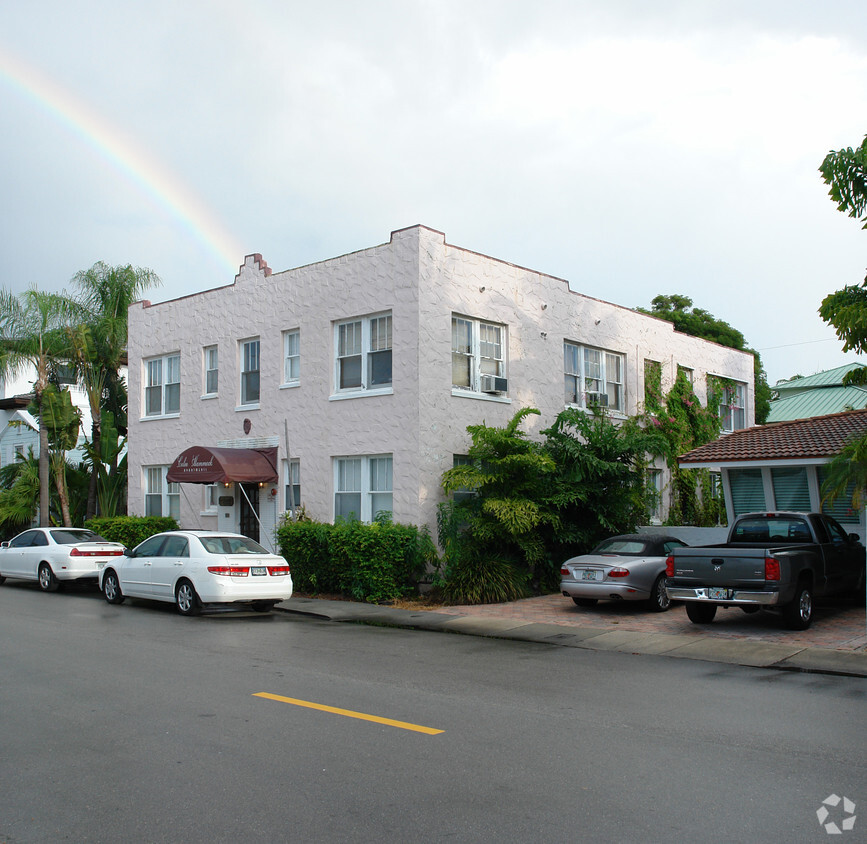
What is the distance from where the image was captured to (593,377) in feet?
74.3

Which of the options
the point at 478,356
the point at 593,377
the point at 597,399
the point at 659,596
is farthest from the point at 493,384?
the point at 659,596

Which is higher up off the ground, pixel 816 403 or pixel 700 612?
pixel 816 403

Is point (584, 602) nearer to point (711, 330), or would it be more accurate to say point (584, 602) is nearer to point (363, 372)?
point (363, 372)

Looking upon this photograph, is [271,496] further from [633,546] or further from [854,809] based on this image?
[854,809]

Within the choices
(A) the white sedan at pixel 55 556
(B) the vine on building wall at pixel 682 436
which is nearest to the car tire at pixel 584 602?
(B) the vine on building wall at pixel 682 436

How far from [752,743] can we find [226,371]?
17.9 m

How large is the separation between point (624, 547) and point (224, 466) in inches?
356

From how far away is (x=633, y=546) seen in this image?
15.7 m

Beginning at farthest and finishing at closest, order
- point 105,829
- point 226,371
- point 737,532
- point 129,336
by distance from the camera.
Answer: point 129,336
point 226,371
point 737,532
point 105,829

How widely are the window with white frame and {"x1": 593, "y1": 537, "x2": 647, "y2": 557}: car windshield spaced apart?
11.8 meters

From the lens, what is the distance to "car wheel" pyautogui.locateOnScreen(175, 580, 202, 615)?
48.8 feet

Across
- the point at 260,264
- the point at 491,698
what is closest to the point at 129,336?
the point at 260,264

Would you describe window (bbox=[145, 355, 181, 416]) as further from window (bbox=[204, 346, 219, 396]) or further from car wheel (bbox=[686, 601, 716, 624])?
car wheel (bbox=[686, 601, 716, 624])

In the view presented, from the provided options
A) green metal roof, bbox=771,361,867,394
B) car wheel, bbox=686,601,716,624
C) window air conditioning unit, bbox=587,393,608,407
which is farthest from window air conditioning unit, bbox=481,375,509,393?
green metal roof, bbox=771,361,867,394
